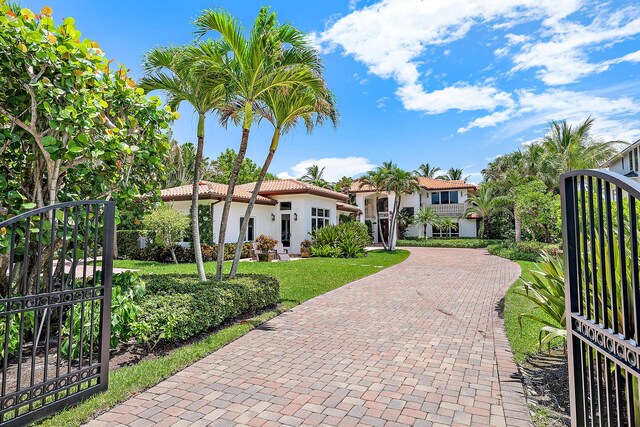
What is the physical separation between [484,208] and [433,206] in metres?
5.90

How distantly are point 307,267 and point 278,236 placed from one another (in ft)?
26.0

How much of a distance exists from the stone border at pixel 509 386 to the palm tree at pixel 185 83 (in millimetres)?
6245

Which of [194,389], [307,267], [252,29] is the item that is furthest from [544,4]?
[307,267]

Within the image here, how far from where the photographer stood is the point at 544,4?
27.1 ft

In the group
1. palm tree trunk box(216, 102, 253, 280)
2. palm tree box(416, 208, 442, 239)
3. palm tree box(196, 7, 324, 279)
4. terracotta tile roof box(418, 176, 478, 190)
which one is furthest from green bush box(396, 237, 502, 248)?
palm tree trunk box(216, 102, 253, 280)

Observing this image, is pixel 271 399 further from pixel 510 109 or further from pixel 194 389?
pixel 510 109

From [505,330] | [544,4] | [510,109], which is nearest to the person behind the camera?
[505,330]

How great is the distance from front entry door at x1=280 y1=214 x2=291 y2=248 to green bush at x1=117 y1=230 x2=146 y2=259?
8562mm

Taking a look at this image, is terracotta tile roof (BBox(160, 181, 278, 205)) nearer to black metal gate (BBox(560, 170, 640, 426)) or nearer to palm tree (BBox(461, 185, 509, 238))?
black metal gate (BBox(560, 170, 640, 426))

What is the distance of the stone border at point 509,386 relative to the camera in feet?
12.3

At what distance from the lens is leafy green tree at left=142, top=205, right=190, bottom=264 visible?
18062mm

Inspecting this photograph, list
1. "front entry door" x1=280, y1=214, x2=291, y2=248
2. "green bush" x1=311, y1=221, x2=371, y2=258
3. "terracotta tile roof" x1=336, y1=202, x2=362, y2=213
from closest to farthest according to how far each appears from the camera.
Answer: "green bush" x1=311, y1=221, x2=371, y2=258
"front entry door" x1=280, y1=214, x2=291, y2=248
"terracotta tile roof" x1=336, y1=202, x2=362, y2=213

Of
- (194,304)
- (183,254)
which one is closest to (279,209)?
(183,254)

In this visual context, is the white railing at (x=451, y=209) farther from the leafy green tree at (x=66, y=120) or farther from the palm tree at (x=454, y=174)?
the leafy green tree at (x=66, y=120)
